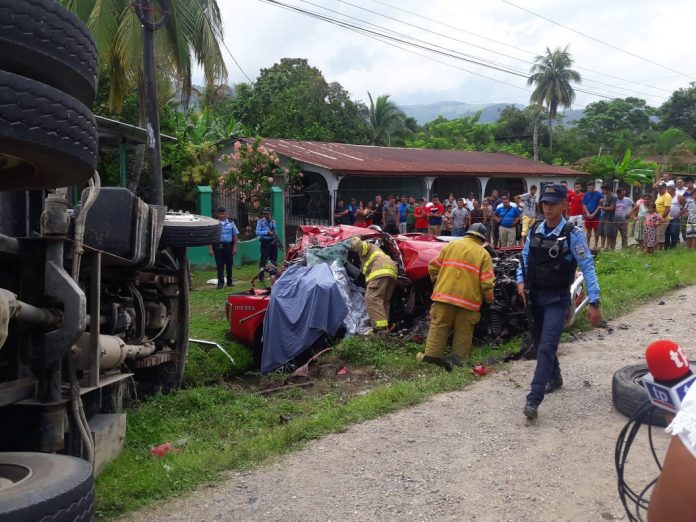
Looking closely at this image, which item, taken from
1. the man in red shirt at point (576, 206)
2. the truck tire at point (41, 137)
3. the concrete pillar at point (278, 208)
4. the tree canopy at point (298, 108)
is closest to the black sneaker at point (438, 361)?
the truck tire at point (41, 137)

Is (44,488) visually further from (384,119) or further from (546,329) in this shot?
(384,119)

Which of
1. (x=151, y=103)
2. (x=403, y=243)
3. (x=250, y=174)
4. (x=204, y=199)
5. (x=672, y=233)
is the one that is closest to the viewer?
(x=403, y=243)

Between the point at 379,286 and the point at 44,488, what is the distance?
600cm

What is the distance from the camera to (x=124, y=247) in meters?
4.98

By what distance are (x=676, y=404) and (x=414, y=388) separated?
4.16 meters

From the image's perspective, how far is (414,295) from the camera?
8938 millimetres

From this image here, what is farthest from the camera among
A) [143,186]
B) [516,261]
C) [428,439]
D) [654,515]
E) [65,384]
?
[143,186]

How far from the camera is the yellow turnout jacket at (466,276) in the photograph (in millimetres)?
7223

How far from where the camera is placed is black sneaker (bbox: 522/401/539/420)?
4.98m

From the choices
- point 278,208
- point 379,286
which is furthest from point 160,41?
point 379,286

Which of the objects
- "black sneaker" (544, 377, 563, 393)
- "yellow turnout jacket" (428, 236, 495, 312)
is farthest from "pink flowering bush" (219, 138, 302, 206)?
"black sneaker" (544, 377, 563, 393)

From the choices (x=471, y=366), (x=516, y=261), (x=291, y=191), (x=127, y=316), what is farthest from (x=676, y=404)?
(x=291, y=191)

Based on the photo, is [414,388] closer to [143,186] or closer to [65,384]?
[65,384]

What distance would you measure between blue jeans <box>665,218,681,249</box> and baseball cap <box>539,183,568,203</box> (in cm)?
1029
